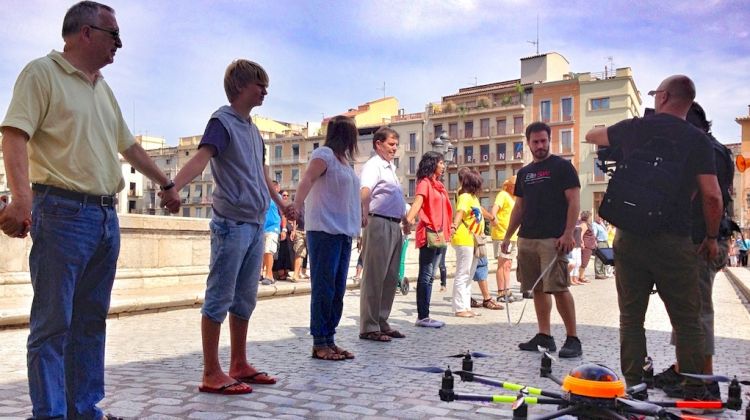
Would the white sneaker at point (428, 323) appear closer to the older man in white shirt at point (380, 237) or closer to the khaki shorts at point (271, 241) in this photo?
the older man in white shirt at point (380, 237)

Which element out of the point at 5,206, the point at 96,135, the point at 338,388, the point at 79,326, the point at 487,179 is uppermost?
the point at 487,179

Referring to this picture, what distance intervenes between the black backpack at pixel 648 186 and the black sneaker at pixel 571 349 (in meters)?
1.94

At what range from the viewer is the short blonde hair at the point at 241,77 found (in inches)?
173

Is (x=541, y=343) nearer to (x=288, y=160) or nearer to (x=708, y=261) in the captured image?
(x=708, y=261)

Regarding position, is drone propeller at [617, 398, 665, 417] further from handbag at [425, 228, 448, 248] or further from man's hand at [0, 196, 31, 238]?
handbag at [425, 228, 448, 248]

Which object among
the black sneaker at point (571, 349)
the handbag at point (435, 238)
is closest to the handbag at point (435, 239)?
the handbag at point (435, 238)

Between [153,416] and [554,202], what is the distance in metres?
3.76

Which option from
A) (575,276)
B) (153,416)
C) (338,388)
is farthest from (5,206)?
(575,276)

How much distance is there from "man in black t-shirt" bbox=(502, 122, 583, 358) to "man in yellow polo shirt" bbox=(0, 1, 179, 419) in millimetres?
3746

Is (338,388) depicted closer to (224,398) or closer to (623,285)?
(224,398)

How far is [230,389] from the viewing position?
4117 millimetres

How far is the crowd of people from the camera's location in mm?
2986

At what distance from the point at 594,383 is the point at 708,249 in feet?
5.34

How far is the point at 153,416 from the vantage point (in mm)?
3592
